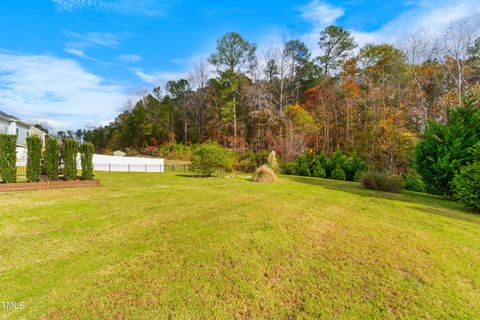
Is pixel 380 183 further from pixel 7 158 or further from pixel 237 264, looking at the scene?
pixel 7 158

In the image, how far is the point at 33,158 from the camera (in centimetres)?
790

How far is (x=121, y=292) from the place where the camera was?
211cm

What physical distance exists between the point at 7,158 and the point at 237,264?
9.24 m

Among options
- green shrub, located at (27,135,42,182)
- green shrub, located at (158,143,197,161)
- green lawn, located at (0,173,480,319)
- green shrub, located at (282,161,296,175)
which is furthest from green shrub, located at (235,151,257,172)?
green lawn, located at (0,173,480,319)

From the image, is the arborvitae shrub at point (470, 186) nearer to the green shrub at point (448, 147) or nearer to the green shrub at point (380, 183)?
the green shrub at point (448, 147)

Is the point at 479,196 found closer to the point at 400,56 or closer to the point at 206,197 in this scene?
the point at 206,197

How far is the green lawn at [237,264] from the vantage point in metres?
1.95

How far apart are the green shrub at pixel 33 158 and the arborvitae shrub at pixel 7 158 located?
1.26 feet

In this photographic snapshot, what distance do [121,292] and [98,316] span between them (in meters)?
0.30

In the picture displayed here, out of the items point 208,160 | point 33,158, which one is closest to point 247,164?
point 208,160

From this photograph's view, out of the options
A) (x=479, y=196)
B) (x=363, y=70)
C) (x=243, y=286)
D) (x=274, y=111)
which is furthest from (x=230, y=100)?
(x=243, y=286)

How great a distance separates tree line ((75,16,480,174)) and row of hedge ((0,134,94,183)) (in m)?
14.2

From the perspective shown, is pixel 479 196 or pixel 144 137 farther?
pixel 144 137

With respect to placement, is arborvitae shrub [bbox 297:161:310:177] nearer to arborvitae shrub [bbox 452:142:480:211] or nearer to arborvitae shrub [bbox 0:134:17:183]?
arborvitae shrub [bbox 452:142:480:211]
